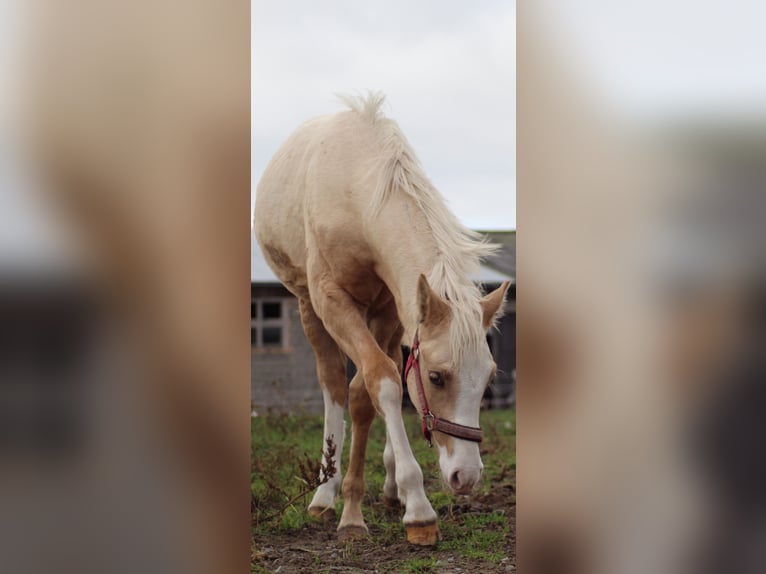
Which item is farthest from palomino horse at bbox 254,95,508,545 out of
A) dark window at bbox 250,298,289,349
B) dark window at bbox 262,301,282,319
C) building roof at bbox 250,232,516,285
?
dark window at bbox 262,301,282,319

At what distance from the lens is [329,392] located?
157 inches

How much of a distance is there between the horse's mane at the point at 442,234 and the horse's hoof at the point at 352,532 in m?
1.18

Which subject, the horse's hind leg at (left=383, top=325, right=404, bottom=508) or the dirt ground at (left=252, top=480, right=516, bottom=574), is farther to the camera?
the horse's hind leg at (left=383, top=325, right=404, bottom=508)

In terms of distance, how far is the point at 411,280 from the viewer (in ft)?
9.25

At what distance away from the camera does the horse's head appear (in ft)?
8.29

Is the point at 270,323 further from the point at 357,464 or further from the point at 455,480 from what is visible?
the point at 455,480

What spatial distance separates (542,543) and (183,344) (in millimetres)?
796

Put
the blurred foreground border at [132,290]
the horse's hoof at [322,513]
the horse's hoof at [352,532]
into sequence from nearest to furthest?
1. the blurred foreground border at [132,290]
2. the horse's hoof at [352,532]
3. the horse's hoof at [322,513]

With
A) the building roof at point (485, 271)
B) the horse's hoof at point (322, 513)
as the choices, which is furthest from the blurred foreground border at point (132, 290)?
the building roof at point (485, 271)

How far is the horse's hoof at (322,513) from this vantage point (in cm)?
359

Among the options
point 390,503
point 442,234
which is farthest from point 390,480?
point 442,234

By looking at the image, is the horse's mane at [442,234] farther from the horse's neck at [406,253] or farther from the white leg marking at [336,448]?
the white leg marking at [336,448]

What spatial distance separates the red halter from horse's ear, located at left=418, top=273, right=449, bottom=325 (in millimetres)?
111

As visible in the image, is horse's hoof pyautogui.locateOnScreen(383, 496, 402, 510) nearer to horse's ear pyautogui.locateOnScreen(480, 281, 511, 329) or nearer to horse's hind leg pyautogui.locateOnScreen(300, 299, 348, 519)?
horse's hind leg pyautogui.locateOnScreen(300, 299, 348, 519)
